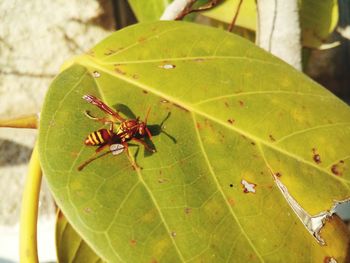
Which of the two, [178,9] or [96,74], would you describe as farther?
[178,9]

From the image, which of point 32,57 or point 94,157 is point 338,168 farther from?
point 32,57

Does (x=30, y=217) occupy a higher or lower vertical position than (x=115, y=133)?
lower

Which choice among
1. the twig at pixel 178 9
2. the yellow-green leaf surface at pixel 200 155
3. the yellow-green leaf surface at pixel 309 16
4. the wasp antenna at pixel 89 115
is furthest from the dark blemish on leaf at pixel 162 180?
the yellow-green leaf surface at pixel 309 16

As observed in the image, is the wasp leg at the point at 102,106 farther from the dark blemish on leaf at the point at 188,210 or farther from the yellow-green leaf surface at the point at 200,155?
the dark blemish on leaf at the point at 188,210

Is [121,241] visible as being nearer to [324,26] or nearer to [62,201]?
[62,201]

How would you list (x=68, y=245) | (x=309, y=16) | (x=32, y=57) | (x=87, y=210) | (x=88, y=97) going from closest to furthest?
(x=87, y=210) < (x=88, y=97) < (x=68, y=245) < (x=309, y=16) < (x=32, y=57)

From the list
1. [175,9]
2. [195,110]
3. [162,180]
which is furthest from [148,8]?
[162,180]
